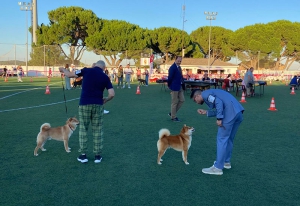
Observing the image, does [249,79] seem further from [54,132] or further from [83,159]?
[83,159]

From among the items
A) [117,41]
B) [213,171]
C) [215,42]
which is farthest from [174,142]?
[215,42]

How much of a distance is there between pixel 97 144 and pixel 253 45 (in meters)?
64.4

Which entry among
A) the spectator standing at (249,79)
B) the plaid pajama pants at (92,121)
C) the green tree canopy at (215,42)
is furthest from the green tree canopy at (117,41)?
the plaid pajama pants at (92,121)

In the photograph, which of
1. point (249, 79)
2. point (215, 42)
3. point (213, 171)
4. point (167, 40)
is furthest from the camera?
point (215, 42)

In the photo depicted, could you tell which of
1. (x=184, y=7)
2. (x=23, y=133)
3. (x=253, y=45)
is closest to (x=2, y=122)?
(x=23, y=133)

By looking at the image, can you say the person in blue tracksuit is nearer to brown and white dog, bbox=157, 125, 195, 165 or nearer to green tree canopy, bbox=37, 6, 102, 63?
brown and white dog, bbox=157, 125, 195, 165

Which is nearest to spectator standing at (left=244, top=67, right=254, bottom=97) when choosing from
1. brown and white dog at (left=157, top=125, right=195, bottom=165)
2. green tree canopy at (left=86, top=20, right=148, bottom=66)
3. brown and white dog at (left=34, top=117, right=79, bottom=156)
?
brown and white dog at (left=157, top=125, right=195, bottom=165)

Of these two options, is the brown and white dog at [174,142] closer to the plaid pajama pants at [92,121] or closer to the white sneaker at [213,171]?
the white sneaker at [213,171]

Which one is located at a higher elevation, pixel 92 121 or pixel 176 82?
pixel 176 82

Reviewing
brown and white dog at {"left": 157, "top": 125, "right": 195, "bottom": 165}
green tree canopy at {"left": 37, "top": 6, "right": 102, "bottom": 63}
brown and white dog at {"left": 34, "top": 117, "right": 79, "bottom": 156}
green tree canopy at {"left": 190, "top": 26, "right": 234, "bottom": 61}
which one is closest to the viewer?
brown and white dog at {"left": 157, "top": 125, "right": 195, "bottom": 165}

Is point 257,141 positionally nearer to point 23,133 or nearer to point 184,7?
point 23,133

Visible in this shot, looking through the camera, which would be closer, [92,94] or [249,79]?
[92,94]

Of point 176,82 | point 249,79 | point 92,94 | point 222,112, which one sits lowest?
point 222,112

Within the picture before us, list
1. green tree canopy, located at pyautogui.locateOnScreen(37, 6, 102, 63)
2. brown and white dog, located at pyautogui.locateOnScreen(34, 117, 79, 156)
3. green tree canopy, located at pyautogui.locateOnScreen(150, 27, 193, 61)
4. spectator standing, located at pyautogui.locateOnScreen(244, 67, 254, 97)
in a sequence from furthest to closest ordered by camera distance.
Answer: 1. green tree canopy, located at pyautogui.locateOnScreen(150, 27, 193, 61)
2. green tree canopy, located at pyautogui.locateOnScreen(37, 6, 102, 63)
3. spectator standing, located at pyautogui.locateOnScreen(244, 67, 254, 97)
4. brown and white dog, located at pyautogui.locateOnScreen(34, 117, 79, 156)
